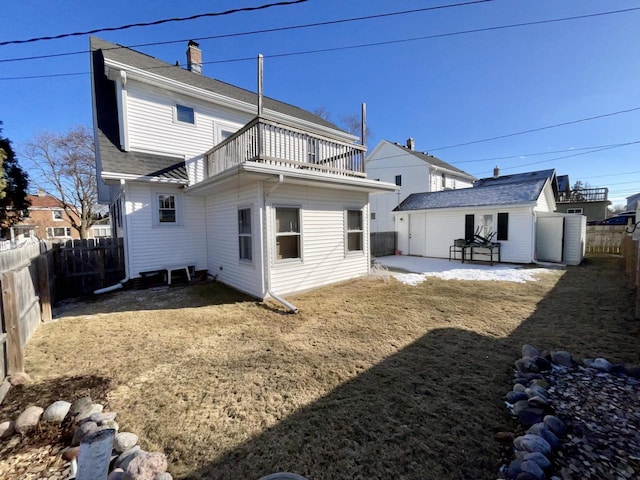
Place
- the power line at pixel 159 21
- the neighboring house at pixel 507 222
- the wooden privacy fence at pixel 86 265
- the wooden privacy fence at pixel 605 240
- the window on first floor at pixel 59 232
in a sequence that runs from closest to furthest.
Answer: the power line at pixel 159 21
the wooden privacy fence at pixel 86 265
the neighboring house at pixel 507 222
the wooden privacy fence at pixel 605 240
the window on first floor at pixel 59 232

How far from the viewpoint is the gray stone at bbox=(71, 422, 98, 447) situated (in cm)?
212

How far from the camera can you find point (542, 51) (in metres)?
8.97

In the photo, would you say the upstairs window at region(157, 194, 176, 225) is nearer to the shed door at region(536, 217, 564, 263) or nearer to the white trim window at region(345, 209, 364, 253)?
the white trim window at region(345, 209, 364, 253)

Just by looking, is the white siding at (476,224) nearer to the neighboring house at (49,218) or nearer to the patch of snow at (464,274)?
the patch of snow at (464,274)

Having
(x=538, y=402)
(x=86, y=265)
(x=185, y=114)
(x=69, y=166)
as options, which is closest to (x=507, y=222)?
(x=538, y=402)

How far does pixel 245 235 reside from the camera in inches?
261

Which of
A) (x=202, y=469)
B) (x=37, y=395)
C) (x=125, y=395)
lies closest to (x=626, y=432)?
(x=202, y=469)

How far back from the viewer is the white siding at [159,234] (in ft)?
24.8

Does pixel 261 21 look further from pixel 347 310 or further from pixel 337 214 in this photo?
pixel 347 310

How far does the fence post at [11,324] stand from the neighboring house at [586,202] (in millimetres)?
30669

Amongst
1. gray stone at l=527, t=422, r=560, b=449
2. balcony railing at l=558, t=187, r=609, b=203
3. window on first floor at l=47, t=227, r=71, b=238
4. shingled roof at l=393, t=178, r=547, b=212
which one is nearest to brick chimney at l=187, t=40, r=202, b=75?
shingled roof at l=393, t=178, r=547, b=212

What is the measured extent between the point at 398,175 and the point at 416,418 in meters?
20.4

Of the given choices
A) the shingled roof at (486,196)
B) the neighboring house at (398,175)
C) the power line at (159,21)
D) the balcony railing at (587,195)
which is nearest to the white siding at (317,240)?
the power line at (159,21)

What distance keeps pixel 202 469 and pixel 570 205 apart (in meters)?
33.3
